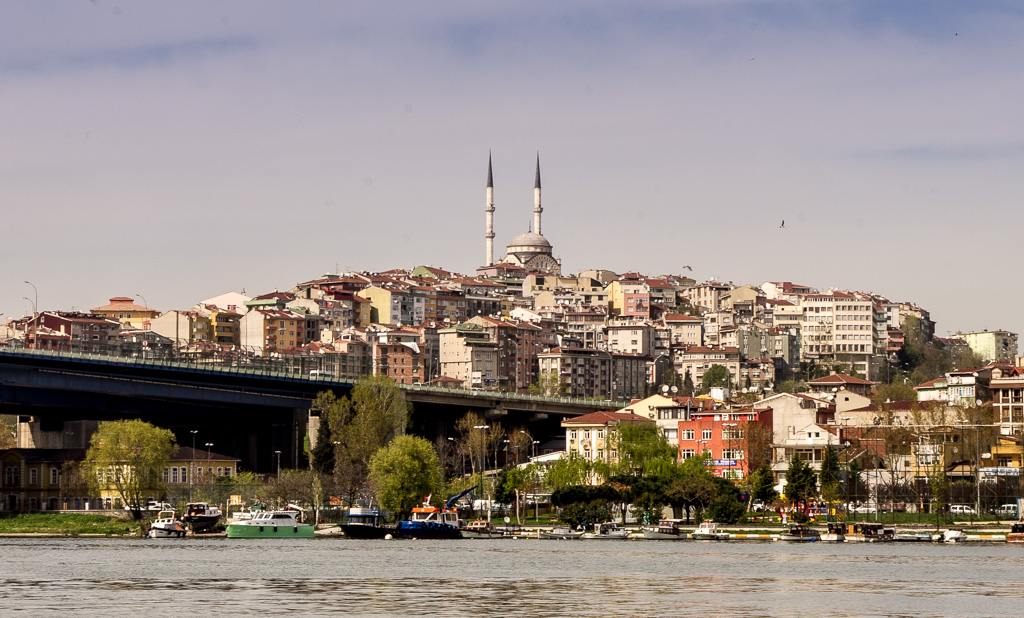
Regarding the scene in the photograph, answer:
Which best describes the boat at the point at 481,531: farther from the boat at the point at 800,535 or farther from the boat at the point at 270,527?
the boat at the point at 800,535

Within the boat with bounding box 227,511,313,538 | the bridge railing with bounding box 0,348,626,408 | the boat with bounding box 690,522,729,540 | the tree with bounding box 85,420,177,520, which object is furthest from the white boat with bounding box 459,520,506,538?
the bridge railing with bounding box 0,348,626,408

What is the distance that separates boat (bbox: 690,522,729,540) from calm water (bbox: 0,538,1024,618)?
3.65 m

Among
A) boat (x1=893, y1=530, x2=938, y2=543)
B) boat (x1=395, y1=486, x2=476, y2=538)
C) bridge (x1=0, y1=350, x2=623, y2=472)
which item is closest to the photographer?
boat (x1=893, y1=530, x2=938, y2=543)

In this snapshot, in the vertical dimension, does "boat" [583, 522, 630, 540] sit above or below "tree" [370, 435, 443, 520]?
below

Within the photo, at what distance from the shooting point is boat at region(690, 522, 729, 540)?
86188 millimetres

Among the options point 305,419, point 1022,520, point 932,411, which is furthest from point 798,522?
point 305,419

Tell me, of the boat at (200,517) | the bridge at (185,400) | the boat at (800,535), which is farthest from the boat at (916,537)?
the bridge at (185,400)

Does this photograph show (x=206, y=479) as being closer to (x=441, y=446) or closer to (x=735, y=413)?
(x=441, y=446)

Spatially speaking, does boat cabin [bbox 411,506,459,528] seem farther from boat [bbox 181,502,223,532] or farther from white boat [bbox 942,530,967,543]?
white boat [bbox 942,530,967,543]

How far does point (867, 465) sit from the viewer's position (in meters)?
121

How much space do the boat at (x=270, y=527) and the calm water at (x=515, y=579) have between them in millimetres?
7881

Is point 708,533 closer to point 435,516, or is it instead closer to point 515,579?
point 435,516

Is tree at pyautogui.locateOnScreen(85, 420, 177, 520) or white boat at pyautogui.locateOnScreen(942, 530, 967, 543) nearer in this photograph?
white boat at pyautogui.locateOnScreen(942, 530, 967, 543)

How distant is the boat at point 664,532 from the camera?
285 feet
